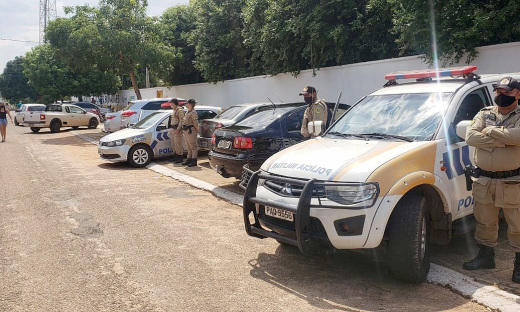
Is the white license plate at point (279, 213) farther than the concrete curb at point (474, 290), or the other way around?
the white license plate at point (279, 213)

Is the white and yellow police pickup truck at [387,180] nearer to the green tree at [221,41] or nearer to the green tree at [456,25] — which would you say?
the green tree at [456,25]

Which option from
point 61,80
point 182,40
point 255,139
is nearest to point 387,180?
point 255,139

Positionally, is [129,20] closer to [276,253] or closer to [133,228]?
[133,228]

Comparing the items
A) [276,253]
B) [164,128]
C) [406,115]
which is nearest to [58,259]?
[276,253]

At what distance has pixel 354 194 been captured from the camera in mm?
4348

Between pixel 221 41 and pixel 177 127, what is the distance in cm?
1118

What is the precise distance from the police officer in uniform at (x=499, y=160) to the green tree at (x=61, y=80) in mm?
41658

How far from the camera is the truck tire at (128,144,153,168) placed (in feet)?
41.7

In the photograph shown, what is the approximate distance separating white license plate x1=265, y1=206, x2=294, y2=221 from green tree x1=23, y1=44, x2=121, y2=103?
134 ft

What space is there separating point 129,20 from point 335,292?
23329 mm

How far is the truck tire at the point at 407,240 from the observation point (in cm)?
440

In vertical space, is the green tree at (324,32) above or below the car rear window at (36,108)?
above

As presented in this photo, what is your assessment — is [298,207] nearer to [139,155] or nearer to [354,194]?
[354,194]

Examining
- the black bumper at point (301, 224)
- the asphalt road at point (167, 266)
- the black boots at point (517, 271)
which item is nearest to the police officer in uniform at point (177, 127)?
the asphalt road at point (167, 266)
